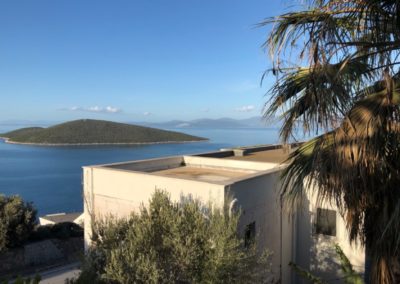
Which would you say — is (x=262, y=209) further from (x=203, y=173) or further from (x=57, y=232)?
(x=57, y=232)

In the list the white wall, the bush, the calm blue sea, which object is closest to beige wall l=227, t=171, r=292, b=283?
the white wall

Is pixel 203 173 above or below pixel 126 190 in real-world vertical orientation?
above

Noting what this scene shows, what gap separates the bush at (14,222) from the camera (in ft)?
56.3

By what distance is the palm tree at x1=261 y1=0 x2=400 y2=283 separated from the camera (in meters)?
4.05

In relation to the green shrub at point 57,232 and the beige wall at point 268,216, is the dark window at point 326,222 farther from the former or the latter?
the green shrub at point 57,232

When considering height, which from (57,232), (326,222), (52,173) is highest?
(326,222)

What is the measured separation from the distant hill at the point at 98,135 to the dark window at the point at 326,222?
550 ft

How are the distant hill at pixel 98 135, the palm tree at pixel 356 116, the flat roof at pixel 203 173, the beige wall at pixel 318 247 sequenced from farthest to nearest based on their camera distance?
1. the distant hill at pixel 98 135
2. the flat roof at pixel 203 173
3. the beige wall at pixel 318 247
4. the palm tree at pixel 356 116

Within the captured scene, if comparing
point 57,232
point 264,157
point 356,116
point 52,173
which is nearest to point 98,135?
point 52,173

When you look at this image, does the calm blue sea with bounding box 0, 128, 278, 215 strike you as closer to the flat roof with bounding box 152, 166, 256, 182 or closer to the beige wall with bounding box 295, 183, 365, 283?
the flat roof with bounding box 152, 166, 256, 182

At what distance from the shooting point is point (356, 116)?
4227 millimetres

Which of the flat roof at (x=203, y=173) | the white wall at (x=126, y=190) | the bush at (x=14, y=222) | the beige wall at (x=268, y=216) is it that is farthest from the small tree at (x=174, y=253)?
the bush at (x=14, y=222)

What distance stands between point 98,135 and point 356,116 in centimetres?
18417

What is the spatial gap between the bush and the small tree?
11819 mm
